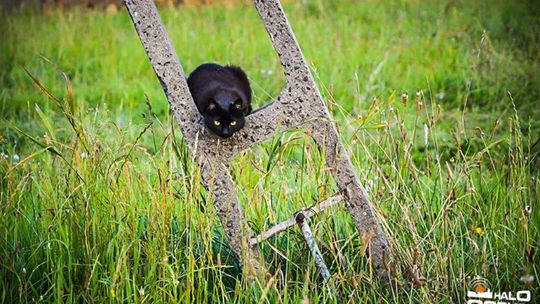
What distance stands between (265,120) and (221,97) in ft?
3.65

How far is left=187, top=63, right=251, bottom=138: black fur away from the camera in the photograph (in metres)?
3.26

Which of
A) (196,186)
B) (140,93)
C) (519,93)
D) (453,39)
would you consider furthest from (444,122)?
(196,186)

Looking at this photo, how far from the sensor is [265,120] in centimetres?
313

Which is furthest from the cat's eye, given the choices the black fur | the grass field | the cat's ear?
the cat's ear

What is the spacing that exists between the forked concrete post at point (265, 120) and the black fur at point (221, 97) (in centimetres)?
9

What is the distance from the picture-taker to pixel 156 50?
3.09 metres

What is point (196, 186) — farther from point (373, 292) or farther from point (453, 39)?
point (453, 39)

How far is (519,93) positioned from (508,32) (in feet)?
4.41

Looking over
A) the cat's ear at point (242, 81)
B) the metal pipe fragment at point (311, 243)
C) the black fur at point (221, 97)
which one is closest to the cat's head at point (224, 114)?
the black fur at point (221, 97)

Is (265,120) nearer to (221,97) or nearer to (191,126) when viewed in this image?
(191,126)

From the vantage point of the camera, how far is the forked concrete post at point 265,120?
121 inches

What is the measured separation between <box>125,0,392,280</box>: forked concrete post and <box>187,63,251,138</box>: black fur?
0.29ft

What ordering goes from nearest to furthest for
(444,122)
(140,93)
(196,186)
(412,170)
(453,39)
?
(196,186), (412,170), (444,122), (140,93), (453,39)

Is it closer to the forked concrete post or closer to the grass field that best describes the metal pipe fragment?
the grass field
